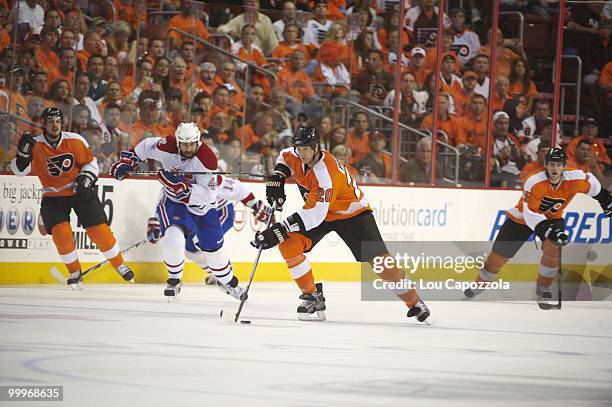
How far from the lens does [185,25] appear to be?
35.1 feet

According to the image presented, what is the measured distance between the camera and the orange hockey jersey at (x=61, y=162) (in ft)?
30.2

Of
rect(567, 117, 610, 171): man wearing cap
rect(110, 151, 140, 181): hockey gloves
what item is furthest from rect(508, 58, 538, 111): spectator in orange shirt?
rect(110, 151, 140, 181): hockey gloves

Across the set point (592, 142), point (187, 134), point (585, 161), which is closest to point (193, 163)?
point (187, 134)

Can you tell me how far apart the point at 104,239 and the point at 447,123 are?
4.16 m

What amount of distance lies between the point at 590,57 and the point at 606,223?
6.45 ft

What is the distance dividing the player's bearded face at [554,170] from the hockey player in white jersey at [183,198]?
2.75 meters

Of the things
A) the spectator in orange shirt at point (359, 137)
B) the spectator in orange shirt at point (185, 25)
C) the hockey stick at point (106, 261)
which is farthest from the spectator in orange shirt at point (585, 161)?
the hockey stick at point (106, 261)

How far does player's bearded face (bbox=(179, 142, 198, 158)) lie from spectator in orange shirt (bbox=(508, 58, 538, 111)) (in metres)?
4.90

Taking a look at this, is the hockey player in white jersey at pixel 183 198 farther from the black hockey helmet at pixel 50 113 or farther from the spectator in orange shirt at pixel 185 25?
the spectator in orange shirt at pixel 185 25

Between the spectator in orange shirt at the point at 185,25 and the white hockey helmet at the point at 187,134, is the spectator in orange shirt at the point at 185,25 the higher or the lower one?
the higher one

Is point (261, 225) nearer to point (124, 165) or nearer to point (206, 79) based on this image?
point (206, 79)

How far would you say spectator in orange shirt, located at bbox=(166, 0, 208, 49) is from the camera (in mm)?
10578

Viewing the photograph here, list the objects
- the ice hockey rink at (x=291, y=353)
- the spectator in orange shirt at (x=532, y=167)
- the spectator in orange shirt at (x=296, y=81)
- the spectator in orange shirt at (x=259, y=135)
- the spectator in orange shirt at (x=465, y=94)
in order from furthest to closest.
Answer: the spectator in orange shirt at (x=532, y=167) → the spectator in orange shirt at (x=465, y=94) → the spectator in orange shirt at (x=296, y=81) → the spectator in orange shirt at (x=259, y=135) → the ice hockey rink at (x=291, y=353)

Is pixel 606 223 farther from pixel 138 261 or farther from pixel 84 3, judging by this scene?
pixel 84 3
